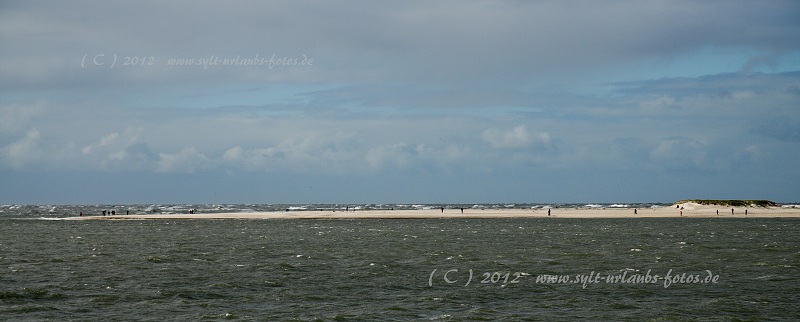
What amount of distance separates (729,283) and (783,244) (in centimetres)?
2637

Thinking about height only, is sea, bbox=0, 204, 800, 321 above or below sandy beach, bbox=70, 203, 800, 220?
below

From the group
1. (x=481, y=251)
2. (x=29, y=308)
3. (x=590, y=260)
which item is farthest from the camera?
(x=481, y=251)

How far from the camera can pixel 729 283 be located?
3250cm

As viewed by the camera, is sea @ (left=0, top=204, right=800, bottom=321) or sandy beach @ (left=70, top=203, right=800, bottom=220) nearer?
sea @ (left=0, top=204, right=800, bottom=321)

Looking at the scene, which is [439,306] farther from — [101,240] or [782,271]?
[101,240]

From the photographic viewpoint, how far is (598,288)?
31.3 m

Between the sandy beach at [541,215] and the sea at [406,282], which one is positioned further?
the sandy beach at [541,215]

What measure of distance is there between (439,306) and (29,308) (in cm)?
1521

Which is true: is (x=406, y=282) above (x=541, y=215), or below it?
below

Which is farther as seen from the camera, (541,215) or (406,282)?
(541,215)

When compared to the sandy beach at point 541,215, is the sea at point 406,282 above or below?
below

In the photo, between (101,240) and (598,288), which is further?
(101,240)

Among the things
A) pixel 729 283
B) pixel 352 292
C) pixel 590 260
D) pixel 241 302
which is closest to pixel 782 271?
pixel 729 283

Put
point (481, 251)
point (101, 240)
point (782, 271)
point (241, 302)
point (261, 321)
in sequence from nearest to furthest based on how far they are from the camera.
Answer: point (261, 321) → point (241, 302) → point (782, 271) → point (481, 251) → point (101, 240)
